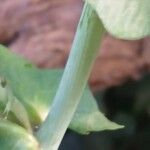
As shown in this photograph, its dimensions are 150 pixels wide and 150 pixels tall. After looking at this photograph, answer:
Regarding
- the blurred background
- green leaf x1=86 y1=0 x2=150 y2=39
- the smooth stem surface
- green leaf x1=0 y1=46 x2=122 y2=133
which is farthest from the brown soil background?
green leaf x1=86 y1=0 x2=150 y2=39

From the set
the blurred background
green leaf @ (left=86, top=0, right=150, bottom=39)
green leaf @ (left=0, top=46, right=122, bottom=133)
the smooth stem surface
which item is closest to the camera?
green leaf @ (left=86, top=0, right=150, bottom=39)

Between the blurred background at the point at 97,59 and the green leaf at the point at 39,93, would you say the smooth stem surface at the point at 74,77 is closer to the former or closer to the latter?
the green leaf at the point at 39,93

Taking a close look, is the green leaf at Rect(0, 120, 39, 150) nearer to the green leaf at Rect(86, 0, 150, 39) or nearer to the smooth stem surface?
the smooth stem surface

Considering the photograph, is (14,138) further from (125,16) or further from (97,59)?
(97,59)

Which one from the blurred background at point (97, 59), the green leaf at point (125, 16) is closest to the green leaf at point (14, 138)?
A: the green leaf at point (125, 16)

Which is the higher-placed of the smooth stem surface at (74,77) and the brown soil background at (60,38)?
the smooth stem surface at (74,77)
